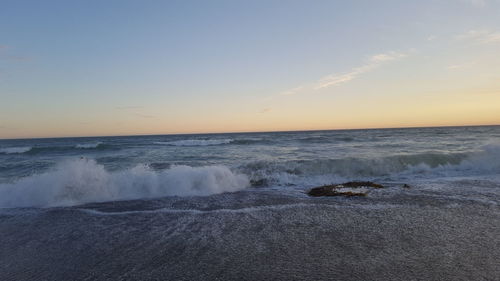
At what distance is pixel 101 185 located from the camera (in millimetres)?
9242

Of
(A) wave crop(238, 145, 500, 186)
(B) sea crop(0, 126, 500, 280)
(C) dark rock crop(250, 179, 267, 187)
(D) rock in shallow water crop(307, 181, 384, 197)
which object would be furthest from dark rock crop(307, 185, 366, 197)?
(A) wave crop(238, 145, 500, 186)

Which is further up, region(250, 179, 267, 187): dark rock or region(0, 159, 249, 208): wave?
region(0, 159, 249, 208): wave

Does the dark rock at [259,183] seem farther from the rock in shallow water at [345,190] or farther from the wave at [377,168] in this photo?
the rock in shallow water at [345,190]

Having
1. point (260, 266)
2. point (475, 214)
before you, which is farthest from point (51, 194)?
point (475, 214)

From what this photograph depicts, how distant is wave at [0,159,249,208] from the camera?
8.44 m

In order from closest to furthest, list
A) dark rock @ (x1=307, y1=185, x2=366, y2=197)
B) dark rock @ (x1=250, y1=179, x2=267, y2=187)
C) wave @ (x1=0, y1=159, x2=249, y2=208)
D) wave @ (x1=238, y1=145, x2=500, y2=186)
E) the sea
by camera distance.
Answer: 1. the sea
2. dark rock @ (x1=307, y1=185, x2=366, y2=197)
3. wave @ (x1=0, y1=159, x2=249, y2=208)
4. dark rock @ (x1=250, y1=179, x2=267, y2=187)
5. wave @ (x1=238, y1=145, x2=500, y2=186)

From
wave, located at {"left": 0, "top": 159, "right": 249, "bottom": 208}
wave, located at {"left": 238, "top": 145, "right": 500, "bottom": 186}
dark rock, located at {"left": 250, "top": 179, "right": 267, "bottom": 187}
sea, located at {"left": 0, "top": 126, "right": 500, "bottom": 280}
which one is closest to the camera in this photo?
sea, located at {"left": 0, "top": 126, "right": 500, "bottom": 280}

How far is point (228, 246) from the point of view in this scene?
14.7 feet

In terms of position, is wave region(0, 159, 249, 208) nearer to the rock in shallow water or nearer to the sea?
the sea

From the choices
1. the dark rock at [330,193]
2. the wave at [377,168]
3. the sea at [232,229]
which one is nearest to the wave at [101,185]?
the sea at [232,229]

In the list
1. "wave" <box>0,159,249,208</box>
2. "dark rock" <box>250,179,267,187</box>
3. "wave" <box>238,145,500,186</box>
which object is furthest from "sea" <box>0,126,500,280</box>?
"wave" <box>238,145,500,186</box>

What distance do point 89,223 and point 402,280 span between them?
18.5 feet

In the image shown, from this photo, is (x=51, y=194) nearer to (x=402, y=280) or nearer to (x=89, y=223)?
(x=89, y=223)

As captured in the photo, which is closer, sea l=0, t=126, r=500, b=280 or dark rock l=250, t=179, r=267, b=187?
sea l=0, t=126, r=500, b=280
